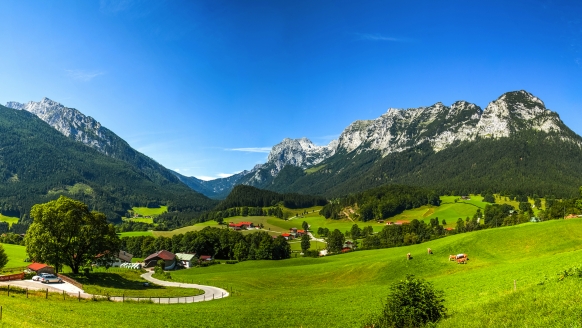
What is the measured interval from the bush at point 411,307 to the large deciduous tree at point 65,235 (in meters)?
53.2

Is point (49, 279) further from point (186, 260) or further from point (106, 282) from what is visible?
point (186, 260)

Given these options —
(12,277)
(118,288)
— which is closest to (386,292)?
(118,288)

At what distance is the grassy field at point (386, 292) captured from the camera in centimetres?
2008

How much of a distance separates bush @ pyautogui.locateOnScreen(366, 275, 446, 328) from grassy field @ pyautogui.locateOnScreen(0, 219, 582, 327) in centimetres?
113

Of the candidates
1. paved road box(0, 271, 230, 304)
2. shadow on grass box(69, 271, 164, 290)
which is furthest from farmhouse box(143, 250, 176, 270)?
paved road box(0, 271, 230, 304)

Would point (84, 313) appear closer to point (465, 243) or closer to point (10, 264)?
point (465, 243)

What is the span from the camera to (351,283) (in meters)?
60.4

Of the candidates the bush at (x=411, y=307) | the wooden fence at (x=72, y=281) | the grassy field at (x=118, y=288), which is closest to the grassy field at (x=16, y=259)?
the grassy field at (x=118, y=288)

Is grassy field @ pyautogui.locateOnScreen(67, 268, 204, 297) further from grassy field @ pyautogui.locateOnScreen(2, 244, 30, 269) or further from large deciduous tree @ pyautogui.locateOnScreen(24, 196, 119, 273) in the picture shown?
grassy field @ pyautogui.locateOnScreen(2, 244, 30, 269)

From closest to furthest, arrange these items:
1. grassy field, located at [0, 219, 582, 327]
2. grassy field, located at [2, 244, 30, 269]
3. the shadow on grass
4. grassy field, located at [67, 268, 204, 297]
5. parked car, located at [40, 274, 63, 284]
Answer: grassy field, located at [0, 219, 582, 327] → grassy field, located at [67, 268, 204, 297] → parked car, located at [40, 274, 63, 284] → the shadow on grass → grassy field, located at [2, 244, 30, 269]

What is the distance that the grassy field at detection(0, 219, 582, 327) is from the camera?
20.1 meters

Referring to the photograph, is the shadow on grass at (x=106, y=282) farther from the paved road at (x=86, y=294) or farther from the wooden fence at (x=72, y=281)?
the paved road at (x=86, y=294)

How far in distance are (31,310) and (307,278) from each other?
4814 cm

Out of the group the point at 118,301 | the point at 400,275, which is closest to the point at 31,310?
the point at 118,301
